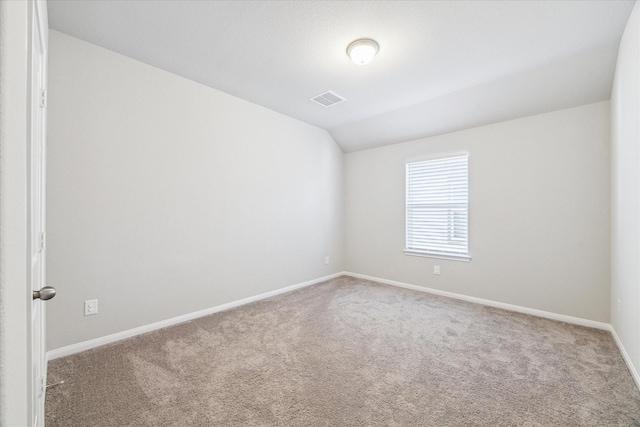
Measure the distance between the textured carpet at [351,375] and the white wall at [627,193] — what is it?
0.31 metres

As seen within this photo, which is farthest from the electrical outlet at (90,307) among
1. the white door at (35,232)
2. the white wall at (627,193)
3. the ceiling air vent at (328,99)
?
the white wall at (627,193)

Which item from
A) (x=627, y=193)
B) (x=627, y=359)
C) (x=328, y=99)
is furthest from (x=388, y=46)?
(x=627, y=359)

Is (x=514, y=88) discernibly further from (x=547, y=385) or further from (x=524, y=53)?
(x=547, y=385)

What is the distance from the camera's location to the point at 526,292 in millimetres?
3262

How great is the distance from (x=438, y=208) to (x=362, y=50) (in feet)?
8.40

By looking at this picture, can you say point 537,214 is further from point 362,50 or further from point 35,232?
point 35,232

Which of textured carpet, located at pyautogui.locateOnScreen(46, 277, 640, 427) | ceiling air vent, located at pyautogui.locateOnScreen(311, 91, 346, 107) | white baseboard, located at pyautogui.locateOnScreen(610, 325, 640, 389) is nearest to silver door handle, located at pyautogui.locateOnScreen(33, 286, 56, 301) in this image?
textured carpet, located at pyautogui.locateOnScreen(46, 277, 640, 427)

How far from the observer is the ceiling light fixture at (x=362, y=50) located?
2.32 meters

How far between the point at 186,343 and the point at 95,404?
31.7 inches

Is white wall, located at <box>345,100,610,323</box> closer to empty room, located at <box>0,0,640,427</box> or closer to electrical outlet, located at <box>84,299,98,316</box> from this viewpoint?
empty room, located at <box>0,0,640,427</box>

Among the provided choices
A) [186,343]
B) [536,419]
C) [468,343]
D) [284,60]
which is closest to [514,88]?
[284,60]

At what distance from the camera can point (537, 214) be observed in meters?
3.21

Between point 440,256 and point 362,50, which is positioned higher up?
point 362,50

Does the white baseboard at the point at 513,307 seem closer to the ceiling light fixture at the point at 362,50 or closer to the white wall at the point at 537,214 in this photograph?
the white wall at the point at 537,214
